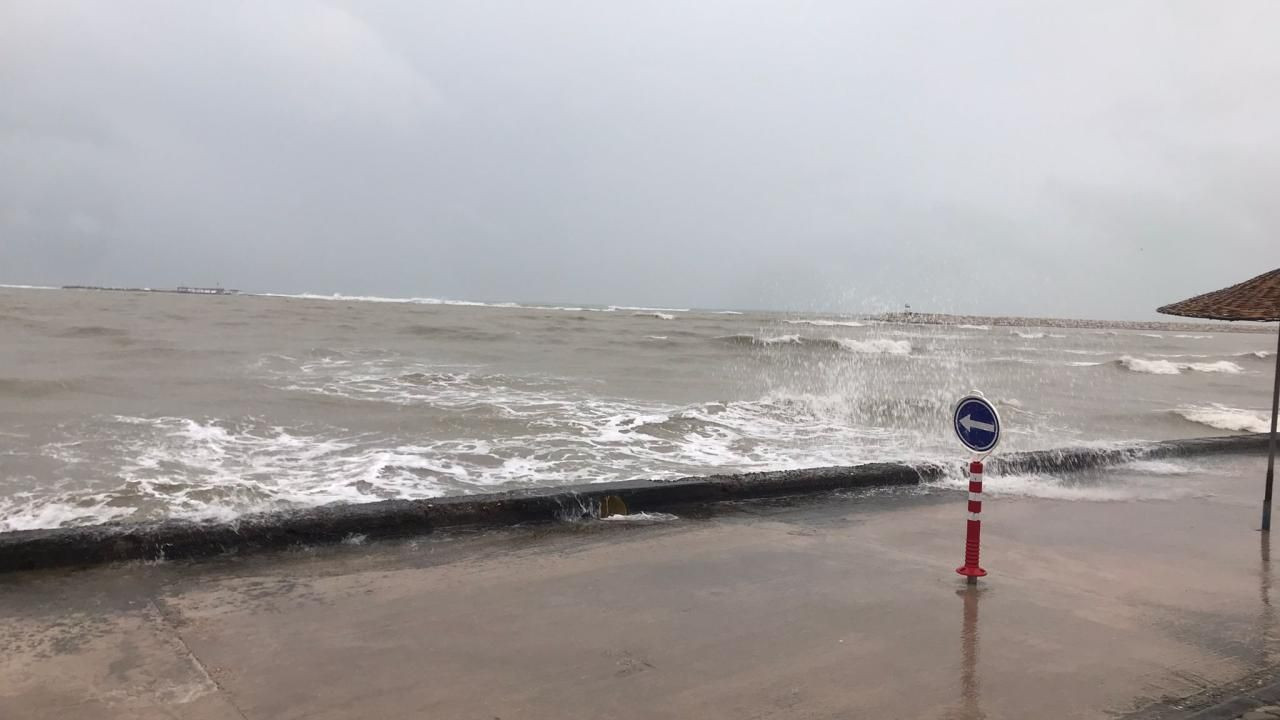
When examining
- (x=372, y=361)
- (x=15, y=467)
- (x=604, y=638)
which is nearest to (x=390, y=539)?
(x=604, y=638)

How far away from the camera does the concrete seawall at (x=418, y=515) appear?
16.6ft

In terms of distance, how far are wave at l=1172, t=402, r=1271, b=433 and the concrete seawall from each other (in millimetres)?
7843

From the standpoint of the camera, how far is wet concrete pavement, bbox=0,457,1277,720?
11.2ft

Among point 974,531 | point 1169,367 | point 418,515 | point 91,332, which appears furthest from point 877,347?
point 418,515

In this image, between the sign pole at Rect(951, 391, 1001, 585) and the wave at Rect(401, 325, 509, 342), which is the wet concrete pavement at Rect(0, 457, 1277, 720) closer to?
the sign pole at Rect(951, 391, 1001, 585)

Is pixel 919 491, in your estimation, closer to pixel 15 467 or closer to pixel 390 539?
pixel 390 539

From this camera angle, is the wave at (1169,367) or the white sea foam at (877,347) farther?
the white sea foam at (877,347)

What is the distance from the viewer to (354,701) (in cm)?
335

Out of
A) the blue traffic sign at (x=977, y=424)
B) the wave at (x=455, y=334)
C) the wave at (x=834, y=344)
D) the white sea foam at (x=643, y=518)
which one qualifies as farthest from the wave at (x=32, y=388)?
the wave at (x=834, y=344)

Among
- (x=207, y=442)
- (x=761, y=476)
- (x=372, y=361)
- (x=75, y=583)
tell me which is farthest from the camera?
(x=372, y=361)

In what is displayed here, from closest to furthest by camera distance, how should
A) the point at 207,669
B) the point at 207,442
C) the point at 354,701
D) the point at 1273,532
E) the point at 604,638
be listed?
the point at 354,701, the point at 207,669, the point at 604,638, the point at 1273,532, the point at 207,442

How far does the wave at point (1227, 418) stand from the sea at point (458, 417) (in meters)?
0.07

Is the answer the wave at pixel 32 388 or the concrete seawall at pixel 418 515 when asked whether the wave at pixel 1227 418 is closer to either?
the concrete seawall at pixel 418 515

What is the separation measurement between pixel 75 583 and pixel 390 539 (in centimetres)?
189
